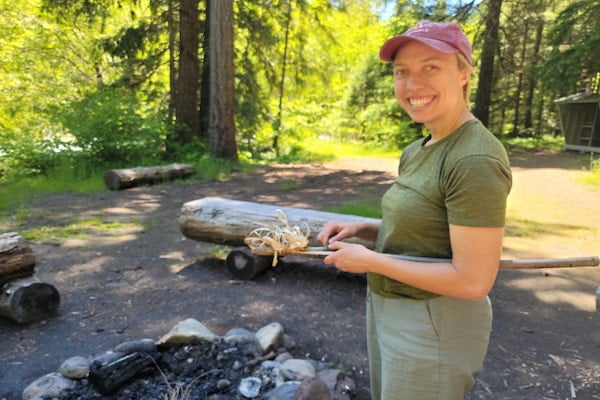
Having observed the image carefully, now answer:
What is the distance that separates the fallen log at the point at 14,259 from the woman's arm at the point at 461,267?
346 cm

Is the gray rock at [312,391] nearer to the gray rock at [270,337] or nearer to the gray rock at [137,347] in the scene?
the gray rock at [270,337]

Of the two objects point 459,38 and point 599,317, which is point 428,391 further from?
point 599,317

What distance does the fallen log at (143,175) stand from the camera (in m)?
9.44

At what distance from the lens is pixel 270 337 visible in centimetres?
327

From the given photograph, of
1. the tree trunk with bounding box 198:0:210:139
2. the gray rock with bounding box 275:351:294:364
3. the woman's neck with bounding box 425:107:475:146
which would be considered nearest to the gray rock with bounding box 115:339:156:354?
the gray rock with bounding box 275:351:294:364

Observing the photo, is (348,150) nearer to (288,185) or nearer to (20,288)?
(288,185)

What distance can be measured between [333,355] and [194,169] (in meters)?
8.76

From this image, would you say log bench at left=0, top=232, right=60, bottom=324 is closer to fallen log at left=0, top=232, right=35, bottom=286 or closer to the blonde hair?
fallen log at left=0, top=232, right=35, bottom=286

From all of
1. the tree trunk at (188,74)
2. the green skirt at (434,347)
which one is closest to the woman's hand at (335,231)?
the green skirt at (434,347)

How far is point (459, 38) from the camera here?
1370 mm

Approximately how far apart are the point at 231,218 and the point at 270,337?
198 centimetres

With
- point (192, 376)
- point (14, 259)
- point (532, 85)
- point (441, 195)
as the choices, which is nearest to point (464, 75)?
point (441, 195)

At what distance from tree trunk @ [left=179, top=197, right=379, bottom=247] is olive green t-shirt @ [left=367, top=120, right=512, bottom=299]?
3.10 meters

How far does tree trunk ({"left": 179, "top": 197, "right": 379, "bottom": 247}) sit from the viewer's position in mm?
4785
